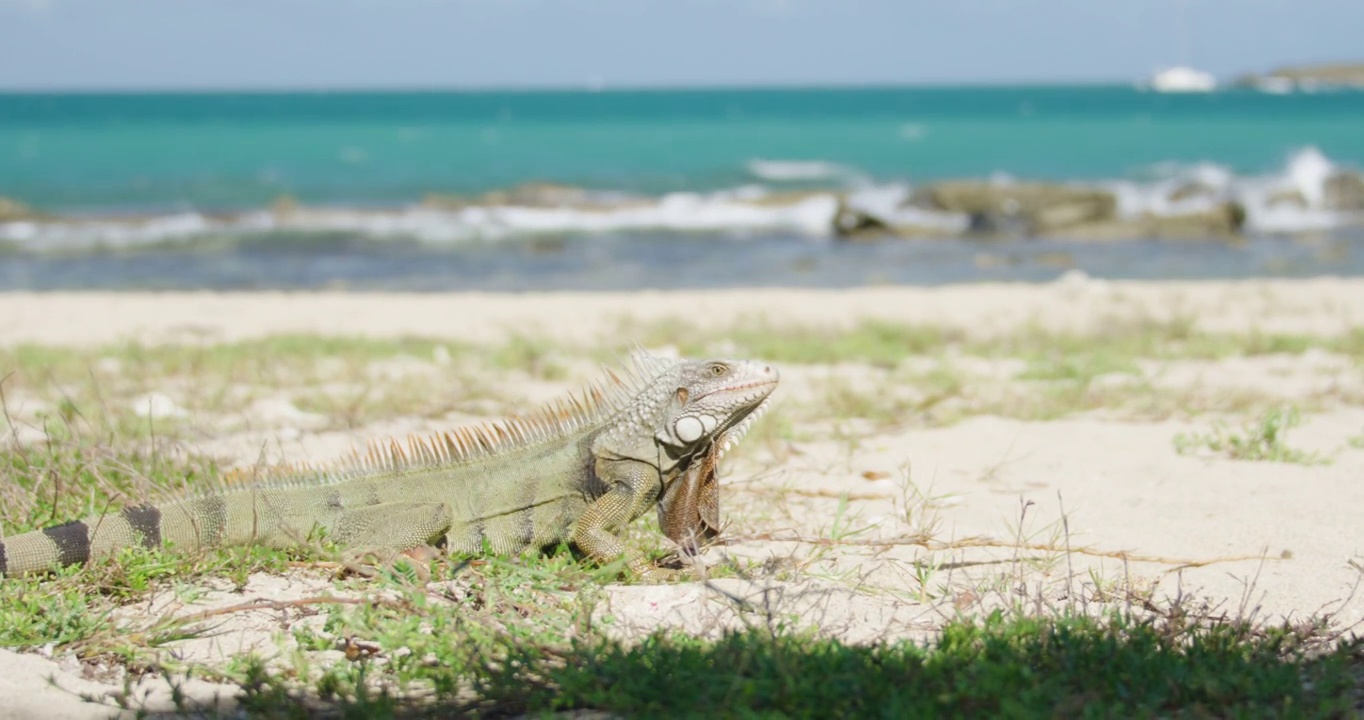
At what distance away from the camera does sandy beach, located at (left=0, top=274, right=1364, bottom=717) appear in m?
3.71

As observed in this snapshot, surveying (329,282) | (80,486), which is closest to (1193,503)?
(80,486)

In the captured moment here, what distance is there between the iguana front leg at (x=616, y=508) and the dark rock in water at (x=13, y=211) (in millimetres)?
25101

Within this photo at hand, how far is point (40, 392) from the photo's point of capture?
281 inches

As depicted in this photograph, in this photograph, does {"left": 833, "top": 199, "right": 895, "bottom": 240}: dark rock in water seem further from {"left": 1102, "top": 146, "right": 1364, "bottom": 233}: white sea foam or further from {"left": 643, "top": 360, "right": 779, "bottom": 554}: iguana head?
{"left": 643, "top": 360, "right": 779, "bottom": 554}: iguana head

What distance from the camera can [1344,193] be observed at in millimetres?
27984

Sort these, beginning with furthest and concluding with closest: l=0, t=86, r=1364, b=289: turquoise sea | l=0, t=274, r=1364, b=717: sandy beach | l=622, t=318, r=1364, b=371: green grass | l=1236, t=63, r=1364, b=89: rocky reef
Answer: l=1236, t=63, r=1364, b=89: rocky reef < l=0, t=86, r=1364, b=289: turquoise sea < l=622, t=318, r=1364, b=371: green grass < l=0, t=274, r=1364, b=717: sandy beach

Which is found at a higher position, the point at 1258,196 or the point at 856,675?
the point at 1258,196

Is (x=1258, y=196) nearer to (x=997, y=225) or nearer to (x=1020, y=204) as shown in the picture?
(x=1020, y=204)

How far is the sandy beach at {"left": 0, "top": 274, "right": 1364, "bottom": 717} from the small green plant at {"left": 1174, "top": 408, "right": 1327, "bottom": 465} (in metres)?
0.03

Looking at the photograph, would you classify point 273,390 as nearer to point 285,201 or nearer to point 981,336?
point 981,336

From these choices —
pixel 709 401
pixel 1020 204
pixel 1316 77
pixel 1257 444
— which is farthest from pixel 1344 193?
pixel 1316 77

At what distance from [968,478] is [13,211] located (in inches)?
1011

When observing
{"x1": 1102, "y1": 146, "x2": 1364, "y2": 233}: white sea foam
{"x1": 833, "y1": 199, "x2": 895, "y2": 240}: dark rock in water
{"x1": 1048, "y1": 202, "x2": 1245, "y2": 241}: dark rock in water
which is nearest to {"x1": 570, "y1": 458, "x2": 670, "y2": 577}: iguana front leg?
{"x1": 833, "y1": 199, "x2": 895, "y2": 240}: dark rock in water

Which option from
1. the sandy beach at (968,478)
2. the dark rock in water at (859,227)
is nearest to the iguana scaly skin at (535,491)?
the sandy beach at (968,478)
